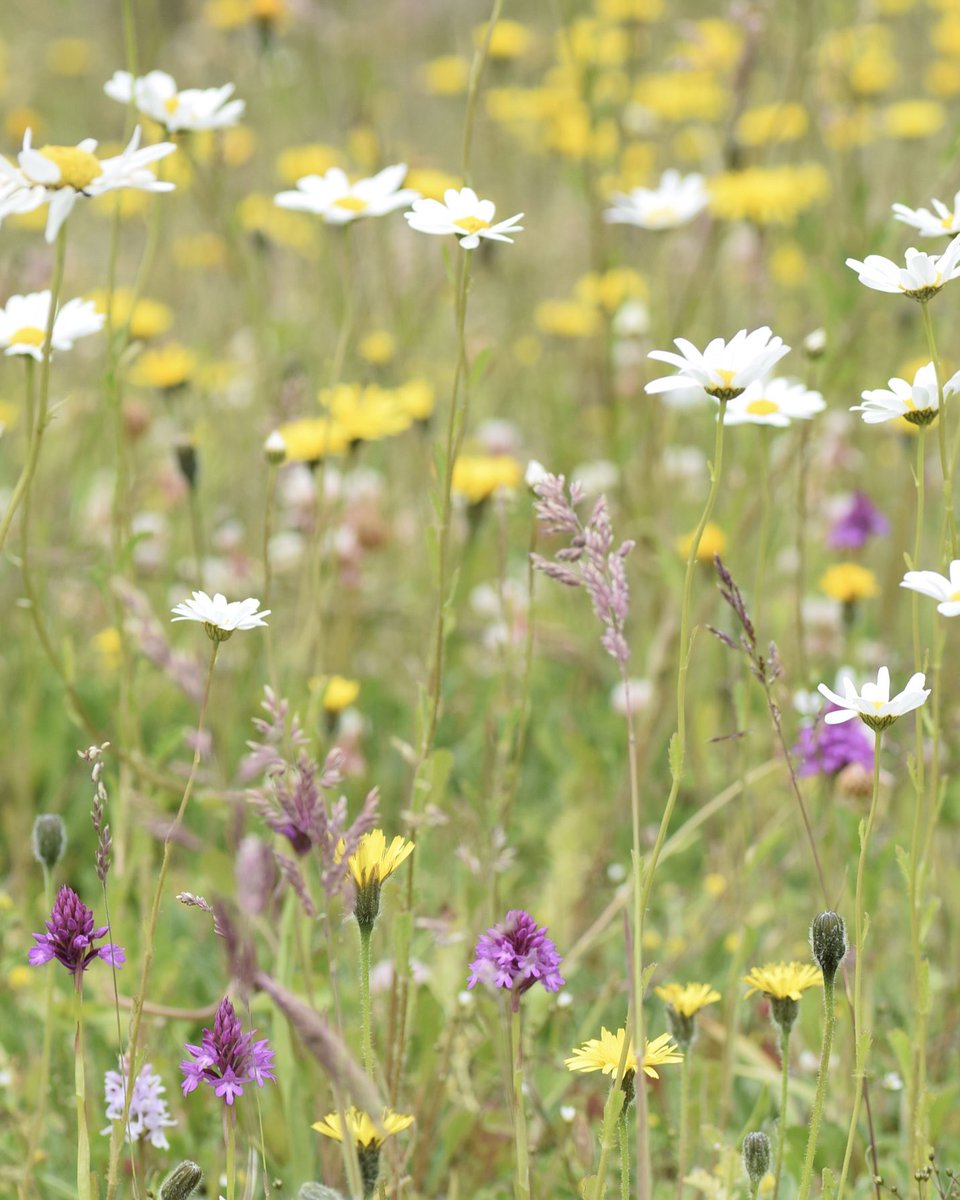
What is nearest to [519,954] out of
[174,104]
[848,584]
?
[174,104]

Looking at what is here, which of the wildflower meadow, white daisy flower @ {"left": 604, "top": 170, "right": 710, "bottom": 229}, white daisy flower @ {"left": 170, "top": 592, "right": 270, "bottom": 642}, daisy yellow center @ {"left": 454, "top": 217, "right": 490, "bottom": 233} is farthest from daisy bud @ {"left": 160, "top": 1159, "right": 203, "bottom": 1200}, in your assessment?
white daisy flower @ {"left": 604, "top": 170, "right": 710, "bottom": 229}

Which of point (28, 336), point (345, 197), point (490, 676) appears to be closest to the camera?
point (28, 336)

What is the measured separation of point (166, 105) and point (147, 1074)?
948mm

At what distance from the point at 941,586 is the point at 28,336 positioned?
0.84m

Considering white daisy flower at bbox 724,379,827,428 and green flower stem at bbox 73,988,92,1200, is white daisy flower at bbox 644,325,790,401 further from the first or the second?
green flower stem at bbox 73,988,92,1200

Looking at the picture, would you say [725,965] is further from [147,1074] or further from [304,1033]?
[304,1033]

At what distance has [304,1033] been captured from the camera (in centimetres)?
66

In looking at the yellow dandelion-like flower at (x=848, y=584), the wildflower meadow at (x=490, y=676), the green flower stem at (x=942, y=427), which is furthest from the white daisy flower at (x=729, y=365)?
the yellow dandelion-like flower at (x=848, y=584)

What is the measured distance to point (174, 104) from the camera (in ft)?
4.86

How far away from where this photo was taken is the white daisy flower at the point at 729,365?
0.93 meters

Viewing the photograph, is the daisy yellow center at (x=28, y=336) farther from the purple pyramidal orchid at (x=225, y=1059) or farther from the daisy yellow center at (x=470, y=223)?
the purple pyramidal orchid at (x=225, y=1059)

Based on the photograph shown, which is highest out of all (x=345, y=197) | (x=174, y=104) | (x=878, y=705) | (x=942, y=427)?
(x=174, y=104)

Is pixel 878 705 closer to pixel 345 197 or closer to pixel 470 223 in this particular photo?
pixel 470 223

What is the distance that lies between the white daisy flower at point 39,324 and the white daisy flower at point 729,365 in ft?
1.83
